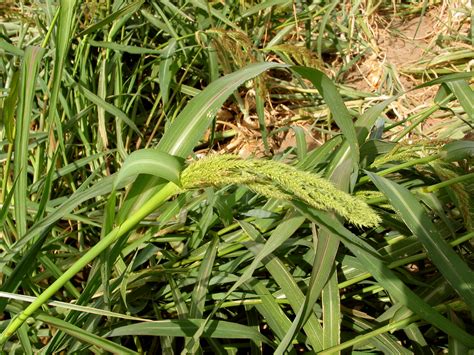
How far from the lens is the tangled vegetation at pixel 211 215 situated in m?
1.03

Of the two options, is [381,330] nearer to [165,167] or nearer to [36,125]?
[165,167]

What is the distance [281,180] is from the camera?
29.8 inches

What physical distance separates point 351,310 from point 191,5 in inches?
55.4

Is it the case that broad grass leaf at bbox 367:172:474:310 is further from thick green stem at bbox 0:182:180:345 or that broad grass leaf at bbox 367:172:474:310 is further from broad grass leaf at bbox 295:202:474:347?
thick green stem at bbox 0:182:180:345

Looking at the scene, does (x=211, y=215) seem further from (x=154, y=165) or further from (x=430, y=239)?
(x=154, y=165)

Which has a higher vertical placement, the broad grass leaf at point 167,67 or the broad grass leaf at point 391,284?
the broad grass leaf at point 167,67

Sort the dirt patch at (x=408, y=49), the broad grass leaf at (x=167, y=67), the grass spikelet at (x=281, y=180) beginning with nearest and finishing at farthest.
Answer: the grass spikelet at (x=281, y=180)
the broad grass leaf at (x=167, y=67)
the dirt patch at (x=408, y=49)

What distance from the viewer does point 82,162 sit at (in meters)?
1.77

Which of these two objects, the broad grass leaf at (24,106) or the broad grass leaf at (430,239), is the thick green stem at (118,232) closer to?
the broad grass leaf at (24,106)

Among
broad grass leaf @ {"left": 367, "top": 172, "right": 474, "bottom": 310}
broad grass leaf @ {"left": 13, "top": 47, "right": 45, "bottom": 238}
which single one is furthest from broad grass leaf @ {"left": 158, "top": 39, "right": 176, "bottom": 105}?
broad grass leaf @ {"left": 367, "top": 172, "right": 474, "bottom": 310}

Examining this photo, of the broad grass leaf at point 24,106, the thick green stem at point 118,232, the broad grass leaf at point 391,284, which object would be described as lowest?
the broad grass leaf at point 391,284

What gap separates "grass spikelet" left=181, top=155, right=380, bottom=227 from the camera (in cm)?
76

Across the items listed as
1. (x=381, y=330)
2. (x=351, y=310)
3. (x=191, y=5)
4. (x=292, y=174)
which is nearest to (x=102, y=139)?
(x=191, y=5)

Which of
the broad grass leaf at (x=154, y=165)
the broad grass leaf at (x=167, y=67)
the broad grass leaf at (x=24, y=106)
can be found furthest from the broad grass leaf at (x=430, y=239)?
the broad grass leaf at (x=167, y=67)
